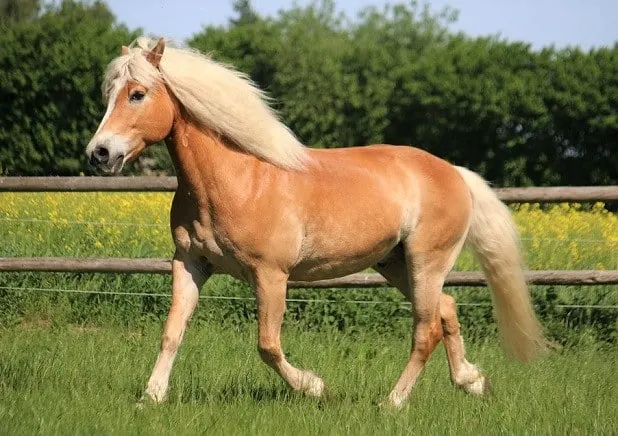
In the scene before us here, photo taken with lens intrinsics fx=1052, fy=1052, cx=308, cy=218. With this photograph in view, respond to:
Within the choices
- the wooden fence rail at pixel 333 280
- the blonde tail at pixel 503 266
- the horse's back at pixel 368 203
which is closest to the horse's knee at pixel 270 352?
the horse's back at pixel 368 203

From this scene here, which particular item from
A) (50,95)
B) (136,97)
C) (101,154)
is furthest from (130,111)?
(50,95)

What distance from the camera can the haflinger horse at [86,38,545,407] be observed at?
5.24 meters

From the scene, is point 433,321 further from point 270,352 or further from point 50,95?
point 50,95

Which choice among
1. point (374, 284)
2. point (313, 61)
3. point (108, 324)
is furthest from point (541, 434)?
point (313, 61)

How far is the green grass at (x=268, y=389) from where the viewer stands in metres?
4.86

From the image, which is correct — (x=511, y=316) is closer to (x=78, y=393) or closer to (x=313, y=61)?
(x=78, y=393)

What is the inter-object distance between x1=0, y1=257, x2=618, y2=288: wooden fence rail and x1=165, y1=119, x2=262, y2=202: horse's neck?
2.58m

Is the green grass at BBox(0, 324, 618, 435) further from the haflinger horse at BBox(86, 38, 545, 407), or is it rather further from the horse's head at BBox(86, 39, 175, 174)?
the horse's head at BBox(86, 39, 175, 174)

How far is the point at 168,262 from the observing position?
7965 millimetres

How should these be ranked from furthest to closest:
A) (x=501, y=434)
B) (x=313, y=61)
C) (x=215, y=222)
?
(x=313, y=61) < (x=215, y=222) < (x=501, y=434)

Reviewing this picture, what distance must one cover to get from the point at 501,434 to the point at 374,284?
3.30 metres

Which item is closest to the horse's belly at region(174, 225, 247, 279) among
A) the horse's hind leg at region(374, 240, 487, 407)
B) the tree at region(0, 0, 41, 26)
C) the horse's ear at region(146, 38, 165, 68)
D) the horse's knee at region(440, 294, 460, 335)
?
the horse's ear at region(146, 38, 165, 68)

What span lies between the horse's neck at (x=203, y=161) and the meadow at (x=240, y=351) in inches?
43.5

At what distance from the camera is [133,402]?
541 centimetres
